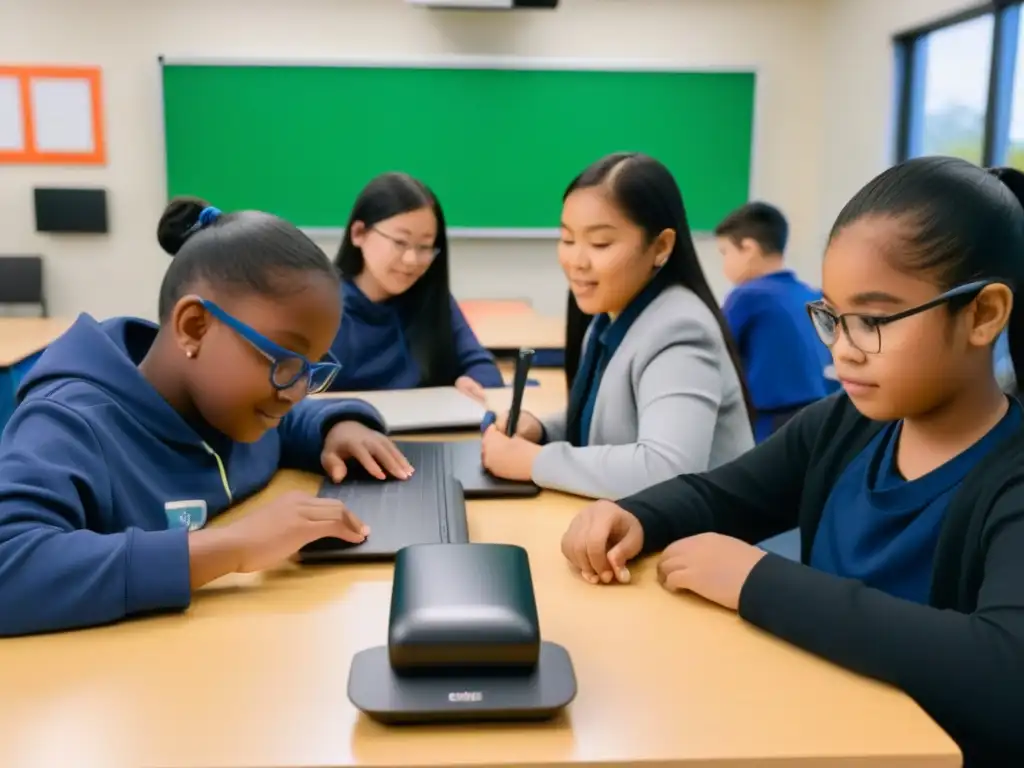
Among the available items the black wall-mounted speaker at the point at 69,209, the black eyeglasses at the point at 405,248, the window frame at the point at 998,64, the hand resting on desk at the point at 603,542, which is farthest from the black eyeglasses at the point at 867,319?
the black wall-mounted speaker at the point at 69,209

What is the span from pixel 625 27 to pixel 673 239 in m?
3.52

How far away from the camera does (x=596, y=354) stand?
1667mm

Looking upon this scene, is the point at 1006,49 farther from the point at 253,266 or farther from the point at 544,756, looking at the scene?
the point at 544,756

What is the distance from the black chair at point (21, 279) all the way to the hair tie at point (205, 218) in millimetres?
3664

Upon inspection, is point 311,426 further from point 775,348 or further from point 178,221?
point 775,348

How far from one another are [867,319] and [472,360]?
1685 mm

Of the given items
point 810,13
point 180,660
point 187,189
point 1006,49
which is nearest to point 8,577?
point 180,660

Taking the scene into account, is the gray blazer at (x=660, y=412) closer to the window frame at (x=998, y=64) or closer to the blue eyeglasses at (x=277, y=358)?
the blue eyeglasses at (x=277, y=358)

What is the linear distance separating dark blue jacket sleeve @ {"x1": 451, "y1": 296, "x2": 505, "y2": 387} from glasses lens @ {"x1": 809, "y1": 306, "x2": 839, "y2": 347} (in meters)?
1.52

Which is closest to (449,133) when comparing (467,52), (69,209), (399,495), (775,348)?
(467,52)

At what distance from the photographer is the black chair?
4.40 metres

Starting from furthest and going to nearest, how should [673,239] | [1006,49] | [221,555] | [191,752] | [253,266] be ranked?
[1006,49] < [673,239] < [253,266] < [221,555] < [191,752]

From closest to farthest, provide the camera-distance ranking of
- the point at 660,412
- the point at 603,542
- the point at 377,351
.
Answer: the point at 603,542
the point at 660,412
the point at 377,351

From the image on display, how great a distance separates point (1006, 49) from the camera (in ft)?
11.3
